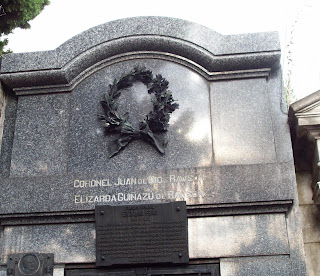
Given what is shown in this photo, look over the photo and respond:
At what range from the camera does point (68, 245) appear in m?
7.38

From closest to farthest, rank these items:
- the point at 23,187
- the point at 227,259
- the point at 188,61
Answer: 1. the point at 227,259
2. the point at 23,187
3. the point at 188,61

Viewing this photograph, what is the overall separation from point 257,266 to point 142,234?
5.19 ft

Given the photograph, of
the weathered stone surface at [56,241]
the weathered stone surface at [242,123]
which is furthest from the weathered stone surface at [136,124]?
the weathered stone surface at [56,241]

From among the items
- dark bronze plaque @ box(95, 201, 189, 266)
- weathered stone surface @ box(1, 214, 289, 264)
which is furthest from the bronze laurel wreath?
weathered stone surface @ box(1, 214, 289, 264)

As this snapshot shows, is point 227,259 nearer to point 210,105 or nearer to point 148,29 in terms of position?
point 210,105

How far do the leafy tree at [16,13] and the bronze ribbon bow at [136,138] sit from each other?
318 cm

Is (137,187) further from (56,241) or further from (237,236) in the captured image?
(237,236)

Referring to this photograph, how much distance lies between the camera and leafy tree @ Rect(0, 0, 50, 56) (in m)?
9.23

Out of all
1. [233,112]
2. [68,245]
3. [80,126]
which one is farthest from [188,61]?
[68,245]

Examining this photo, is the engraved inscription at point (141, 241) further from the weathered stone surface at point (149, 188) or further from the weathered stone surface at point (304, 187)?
the weathered stone surface at point (304, 187)

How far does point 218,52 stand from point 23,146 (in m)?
3.28

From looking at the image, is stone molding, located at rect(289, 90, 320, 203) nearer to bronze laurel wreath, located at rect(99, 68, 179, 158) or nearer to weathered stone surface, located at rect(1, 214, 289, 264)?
weathered stone surface, located at rect(1, 214, 289, 264)

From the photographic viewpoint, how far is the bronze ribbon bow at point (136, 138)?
25.7ft

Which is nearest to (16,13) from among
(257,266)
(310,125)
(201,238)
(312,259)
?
(201,238)
